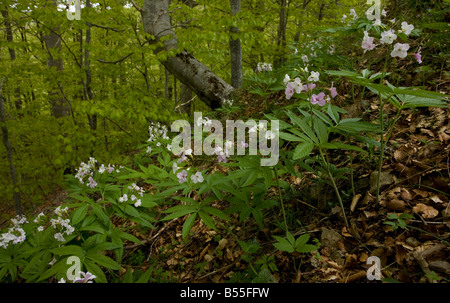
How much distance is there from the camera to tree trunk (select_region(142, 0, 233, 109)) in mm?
5039

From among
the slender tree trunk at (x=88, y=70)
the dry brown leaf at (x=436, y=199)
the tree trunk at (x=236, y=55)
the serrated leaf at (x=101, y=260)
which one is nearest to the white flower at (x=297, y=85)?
the dry brown leaf at (x=436, y=199)

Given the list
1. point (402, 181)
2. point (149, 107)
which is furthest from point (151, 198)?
point (149, 107)

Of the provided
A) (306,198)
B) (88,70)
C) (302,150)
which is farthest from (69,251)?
(88,70)

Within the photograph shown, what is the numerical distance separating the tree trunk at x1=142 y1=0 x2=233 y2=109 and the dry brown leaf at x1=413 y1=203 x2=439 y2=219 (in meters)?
4.20

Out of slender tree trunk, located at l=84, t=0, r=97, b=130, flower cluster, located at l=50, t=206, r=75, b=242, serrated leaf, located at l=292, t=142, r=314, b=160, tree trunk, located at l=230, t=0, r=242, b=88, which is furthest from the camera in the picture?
tree trunk, located at l=230, t=0, r=242, b=88

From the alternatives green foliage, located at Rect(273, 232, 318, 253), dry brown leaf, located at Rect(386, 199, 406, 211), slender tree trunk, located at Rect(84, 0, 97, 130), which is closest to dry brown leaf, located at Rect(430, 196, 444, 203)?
dry brown leaf, located at Rect(386, 199, 406, 211)

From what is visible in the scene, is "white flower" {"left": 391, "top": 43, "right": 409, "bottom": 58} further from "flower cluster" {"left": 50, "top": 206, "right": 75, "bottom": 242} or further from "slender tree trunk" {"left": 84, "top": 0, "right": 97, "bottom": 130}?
"slender tree trunk" {"left": 84, "top": 0, "right": 97, "bottom": 130}

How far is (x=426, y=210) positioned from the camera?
1375mm

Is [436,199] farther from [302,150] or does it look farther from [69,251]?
[69,251]

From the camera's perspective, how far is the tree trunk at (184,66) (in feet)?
16.5

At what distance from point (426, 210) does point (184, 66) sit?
4.94 meters

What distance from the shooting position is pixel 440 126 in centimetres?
185

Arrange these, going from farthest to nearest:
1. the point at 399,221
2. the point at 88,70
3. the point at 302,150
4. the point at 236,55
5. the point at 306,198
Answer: the point at 236,55 < the point at 88,70 < the point at 306,198 < the point at 399,221 < the point at 302,150

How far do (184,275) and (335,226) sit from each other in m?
1.30
